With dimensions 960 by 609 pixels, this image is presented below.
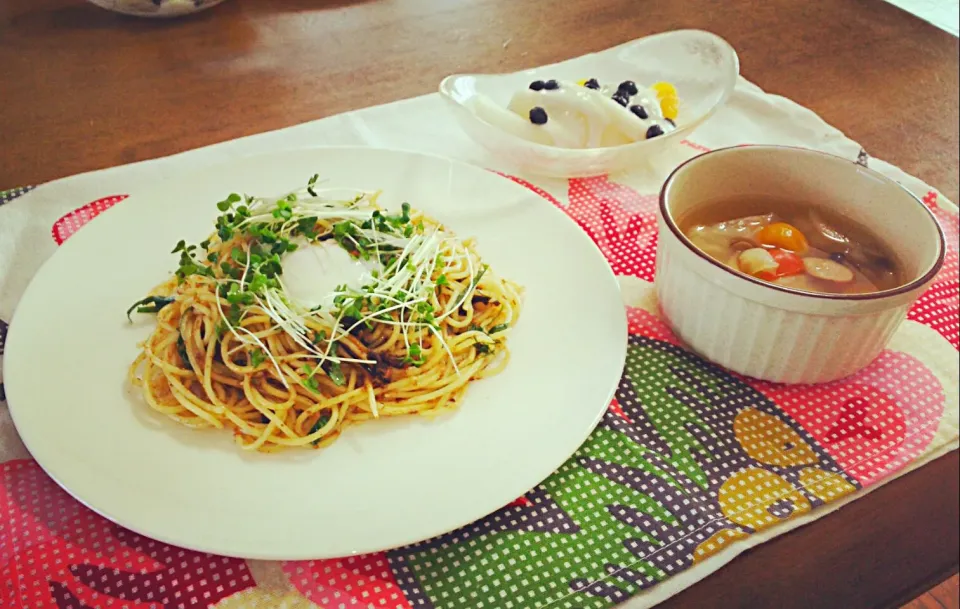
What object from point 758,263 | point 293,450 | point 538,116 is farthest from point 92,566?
point 538,116

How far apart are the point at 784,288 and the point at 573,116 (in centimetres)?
57

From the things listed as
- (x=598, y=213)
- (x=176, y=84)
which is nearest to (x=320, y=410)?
(x=598, y=213)

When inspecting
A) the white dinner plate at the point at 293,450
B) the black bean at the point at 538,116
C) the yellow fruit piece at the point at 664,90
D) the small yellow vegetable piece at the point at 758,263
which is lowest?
the white dinner plate at the point at 293,450

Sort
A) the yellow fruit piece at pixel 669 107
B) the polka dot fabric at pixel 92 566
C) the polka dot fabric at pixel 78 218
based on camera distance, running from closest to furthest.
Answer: the polka dot fabric at pixel 92 566 < the polka dot fabric at pixel 78 218 < the yellow fruit piece at pixel 669 107

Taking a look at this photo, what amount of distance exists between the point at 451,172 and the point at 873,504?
75 centimetres

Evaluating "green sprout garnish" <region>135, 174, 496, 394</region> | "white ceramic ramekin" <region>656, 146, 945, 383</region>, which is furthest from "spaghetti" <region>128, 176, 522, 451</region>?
"white ceramic ramekin" <region>656, 146, 945, 383</region>

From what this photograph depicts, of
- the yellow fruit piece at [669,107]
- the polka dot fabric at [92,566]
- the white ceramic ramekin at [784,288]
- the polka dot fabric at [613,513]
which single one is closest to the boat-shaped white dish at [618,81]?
the yellow fruit piece at [669,107]

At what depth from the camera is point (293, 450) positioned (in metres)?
0.86

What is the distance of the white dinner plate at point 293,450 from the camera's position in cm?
→ 77

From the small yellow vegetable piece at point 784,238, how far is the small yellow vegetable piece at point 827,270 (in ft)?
0.09

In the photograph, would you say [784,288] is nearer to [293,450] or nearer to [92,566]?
[293,450]

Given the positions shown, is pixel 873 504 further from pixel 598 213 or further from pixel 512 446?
pixel 598 213

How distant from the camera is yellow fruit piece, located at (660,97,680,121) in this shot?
143cm

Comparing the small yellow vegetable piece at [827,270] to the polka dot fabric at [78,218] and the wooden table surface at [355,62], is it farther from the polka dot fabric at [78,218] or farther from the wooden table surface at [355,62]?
the polka dot fabric at [78,218]
